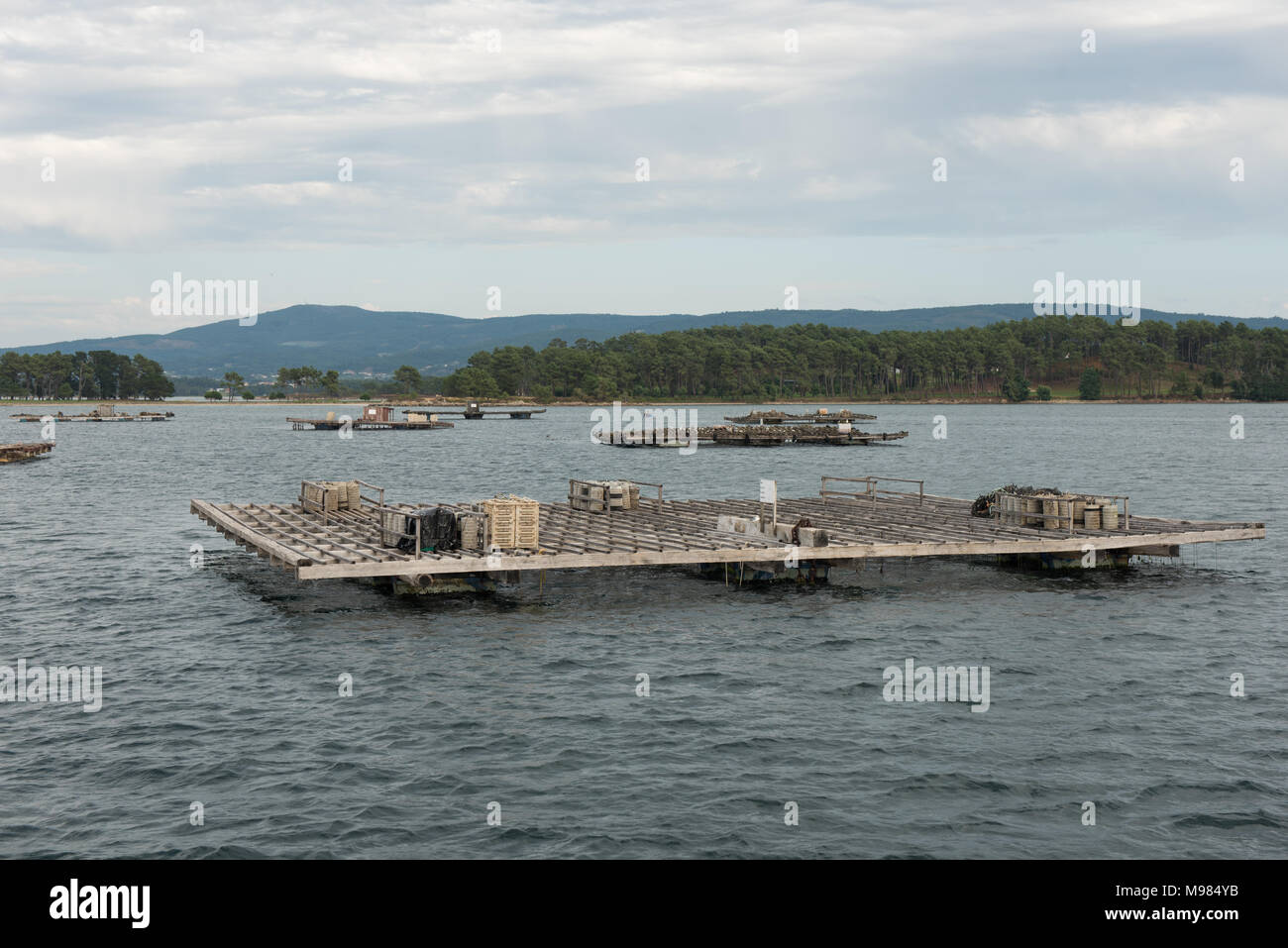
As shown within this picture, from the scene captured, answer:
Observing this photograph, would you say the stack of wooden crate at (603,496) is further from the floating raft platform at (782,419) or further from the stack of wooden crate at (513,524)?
the floating raft platform at (782,419)

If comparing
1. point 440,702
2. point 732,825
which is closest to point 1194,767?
point 732,825

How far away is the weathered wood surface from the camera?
98.0 feet

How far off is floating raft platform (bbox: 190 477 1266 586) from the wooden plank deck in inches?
1.4

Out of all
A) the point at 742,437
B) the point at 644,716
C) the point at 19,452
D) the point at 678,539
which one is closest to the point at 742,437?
the point at 742,437

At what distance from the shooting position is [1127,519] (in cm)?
3831

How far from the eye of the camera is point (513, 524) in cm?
3111

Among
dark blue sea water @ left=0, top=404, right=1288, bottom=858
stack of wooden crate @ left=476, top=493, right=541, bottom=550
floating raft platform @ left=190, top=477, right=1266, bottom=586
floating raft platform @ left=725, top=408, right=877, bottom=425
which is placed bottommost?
dark blue sea water @ left=0, top=404, right=1288, bottom=858

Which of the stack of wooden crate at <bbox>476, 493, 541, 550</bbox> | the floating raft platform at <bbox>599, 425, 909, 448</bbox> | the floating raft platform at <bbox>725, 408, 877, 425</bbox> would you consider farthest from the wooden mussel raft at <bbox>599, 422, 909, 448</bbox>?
the stack of wooden crate at <bbox>476, 493, 541, 550</bbox>

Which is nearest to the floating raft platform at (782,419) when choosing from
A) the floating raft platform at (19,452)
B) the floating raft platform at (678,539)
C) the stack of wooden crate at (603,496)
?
the floating raft platform at (19,452)

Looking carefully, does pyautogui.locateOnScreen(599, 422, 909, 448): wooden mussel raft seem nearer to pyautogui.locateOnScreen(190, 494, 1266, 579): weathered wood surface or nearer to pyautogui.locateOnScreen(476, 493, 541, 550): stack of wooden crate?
pyautogui.locateOnScreen(190, 494, 1266, 579): weathered wood surface

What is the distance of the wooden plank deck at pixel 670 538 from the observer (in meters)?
29.9

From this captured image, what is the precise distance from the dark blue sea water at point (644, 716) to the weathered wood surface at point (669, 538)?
1397mm

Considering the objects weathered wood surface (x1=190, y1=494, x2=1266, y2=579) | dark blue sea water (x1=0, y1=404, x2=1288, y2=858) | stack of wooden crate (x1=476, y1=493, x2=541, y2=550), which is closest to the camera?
dark blue sea water (x1=0, y1=404, x2=1288, y2=858)

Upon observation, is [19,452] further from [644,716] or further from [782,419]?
[782,419]
